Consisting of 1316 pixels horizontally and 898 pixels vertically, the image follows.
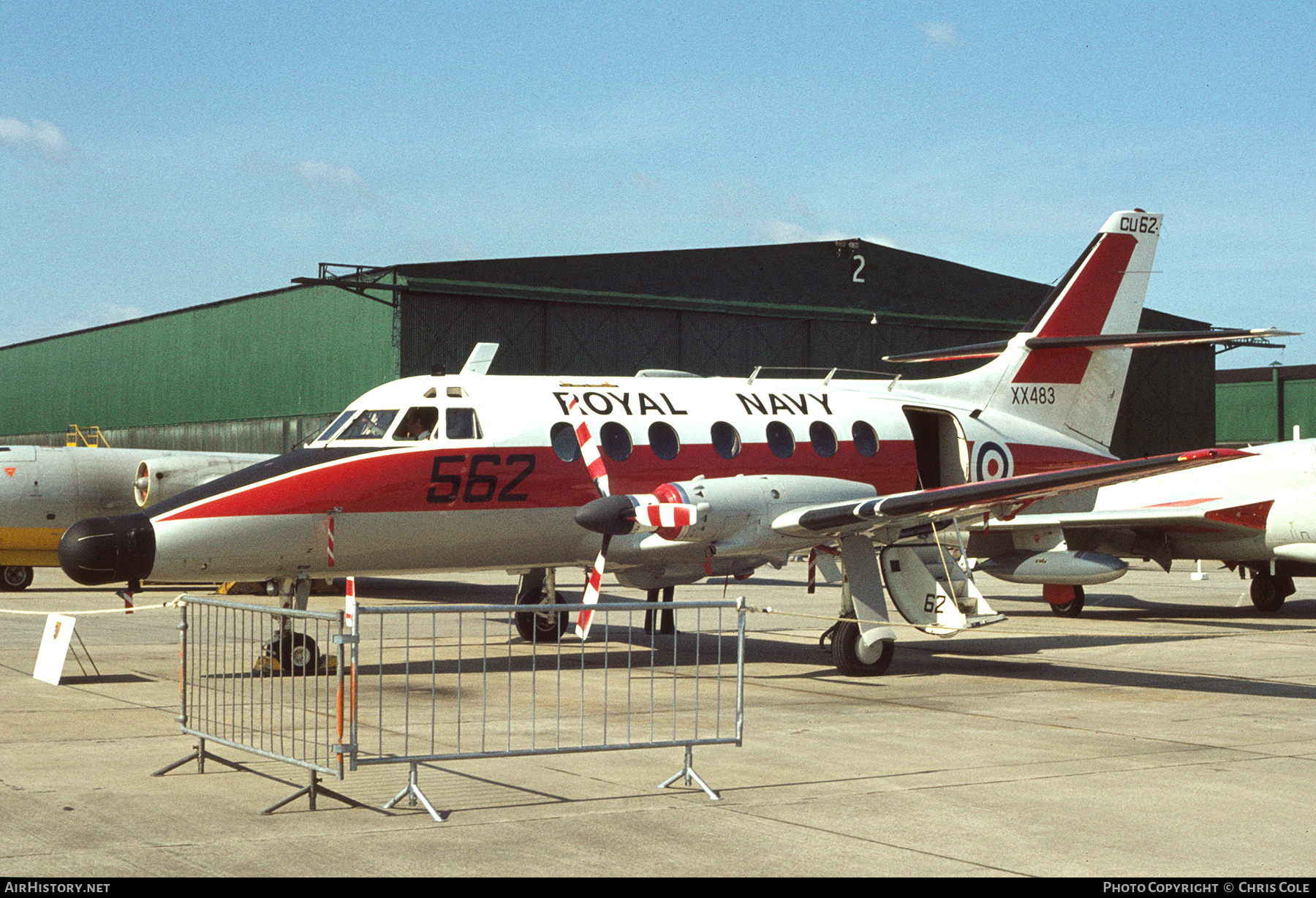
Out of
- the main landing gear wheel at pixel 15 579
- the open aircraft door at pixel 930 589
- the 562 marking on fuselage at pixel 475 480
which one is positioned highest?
the 562 marking on fuselage at pixel 475 480

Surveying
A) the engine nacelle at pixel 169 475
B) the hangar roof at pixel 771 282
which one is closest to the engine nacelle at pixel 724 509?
the engine nacelle at pixel 169 475

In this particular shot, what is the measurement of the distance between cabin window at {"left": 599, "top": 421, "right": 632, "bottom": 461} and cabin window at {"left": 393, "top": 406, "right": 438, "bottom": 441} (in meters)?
1.95

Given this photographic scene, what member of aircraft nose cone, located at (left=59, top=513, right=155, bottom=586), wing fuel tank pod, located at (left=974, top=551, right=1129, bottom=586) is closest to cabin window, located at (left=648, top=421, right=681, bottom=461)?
aircraft nose cone, located at (left=59, top=513, right=155, bottom=586)

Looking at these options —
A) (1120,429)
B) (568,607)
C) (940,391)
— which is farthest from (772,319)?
(568,607)

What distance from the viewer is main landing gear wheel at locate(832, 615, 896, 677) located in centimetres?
1541

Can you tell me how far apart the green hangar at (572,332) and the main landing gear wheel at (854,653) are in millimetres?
20435

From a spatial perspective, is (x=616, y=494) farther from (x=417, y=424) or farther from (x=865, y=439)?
(x=865, y=439)

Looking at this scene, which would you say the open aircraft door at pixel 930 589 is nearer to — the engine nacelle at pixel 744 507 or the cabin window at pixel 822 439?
the engine nacelle at pixel 744 507

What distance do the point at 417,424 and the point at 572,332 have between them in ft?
86.4

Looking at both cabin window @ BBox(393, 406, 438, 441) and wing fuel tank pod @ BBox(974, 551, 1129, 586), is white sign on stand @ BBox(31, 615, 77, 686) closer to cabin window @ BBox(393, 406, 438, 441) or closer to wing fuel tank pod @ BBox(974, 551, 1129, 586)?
cabin window @ BBox(393, 406, 438, 441)

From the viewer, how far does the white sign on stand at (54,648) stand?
13.2m

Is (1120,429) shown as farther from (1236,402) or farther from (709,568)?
(709,568)

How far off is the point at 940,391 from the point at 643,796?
1167 centimetres

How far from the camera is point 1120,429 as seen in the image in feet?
164
